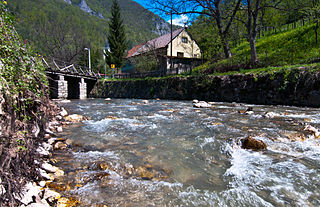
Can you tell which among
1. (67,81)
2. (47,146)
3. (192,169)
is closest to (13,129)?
(47,146)

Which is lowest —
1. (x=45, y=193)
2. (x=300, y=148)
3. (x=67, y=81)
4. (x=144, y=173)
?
(x=144, y=173)

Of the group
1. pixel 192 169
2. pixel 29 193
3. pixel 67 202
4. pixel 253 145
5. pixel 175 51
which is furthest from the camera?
pixel 175 51

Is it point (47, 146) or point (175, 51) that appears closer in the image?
point (47, 146)

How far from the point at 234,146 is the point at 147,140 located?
2.13 m

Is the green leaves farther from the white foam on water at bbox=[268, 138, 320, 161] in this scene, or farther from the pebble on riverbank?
the white foam on water at bbox=[268, 138, 320, 161]

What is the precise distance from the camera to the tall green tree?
37.3 metres

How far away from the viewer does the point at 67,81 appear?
23109 mm

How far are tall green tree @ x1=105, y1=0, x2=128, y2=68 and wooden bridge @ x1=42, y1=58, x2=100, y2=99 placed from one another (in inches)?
475

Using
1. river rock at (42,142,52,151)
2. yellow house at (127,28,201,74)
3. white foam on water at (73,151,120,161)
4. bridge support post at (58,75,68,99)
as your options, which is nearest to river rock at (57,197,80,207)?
white foam on water at (73,151,120,161)

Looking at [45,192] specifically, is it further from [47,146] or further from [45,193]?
[47,146]

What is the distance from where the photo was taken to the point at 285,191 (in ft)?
7.77

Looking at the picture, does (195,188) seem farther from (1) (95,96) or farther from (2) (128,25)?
(2) (128,25)

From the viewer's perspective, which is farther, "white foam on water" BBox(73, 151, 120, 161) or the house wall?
the house wall

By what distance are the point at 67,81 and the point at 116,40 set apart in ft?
61.7
